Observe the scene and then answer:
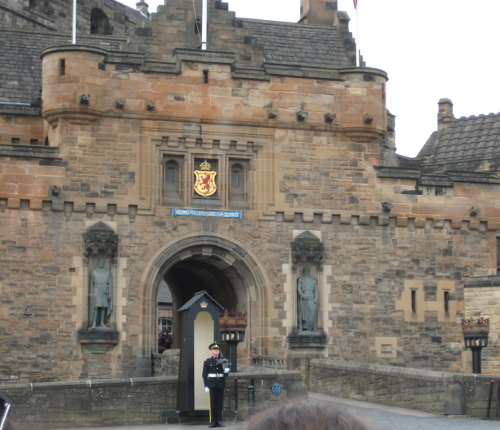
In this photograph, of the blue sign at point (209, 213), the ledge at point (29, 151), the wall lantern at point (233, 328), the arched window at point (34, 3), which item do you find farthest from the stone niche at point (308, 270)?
the arched window at point (34, 3)

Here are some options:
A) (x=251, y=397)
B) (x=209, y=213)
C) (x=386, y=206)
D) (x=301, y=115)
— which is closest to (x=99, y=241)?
(x=209, y=213)

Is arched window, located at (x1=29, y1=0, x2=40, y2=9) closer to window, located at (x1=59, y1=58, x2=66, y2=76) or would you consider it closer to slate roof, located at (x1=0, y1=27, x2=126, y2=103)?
slate roof, located at (x1=0, y1=27, x2=126, y2=103)

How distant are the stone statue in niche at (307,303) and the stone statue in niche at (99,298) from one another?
177 inches

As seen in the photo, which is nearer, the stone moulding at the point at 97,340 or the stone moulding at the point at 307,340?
the stone moulding at the point at 97,340

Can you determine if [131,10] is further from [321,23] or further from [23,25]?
[321,23]

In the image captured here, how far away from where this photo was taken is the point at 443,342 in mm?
25891

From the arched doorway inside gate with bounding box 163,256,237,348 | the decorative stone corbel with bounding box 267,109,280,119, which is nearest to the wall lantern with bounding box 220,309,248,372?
the arched doorway inside gate with bounding box 163,256,237,348

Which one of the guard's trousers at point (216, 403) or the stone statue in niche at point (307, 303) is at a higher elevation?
the stone statue in niche at point (307, 303)

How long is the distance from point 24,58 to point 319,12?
10.0 metres

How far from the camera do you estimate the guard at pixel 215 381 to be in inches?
610

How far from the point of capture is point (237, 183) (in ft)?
84.0

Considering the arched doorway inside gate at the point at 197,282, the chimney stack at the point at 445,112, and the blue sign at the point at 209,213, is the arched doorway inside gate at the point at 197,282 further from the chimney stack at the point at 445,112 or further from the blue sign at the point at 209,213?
the chimney stack at the point at 445,112

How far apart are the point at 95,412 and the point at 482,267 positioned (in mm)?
13358

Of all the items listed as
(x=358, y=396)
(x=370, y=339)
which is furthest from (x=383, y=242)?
(x=358, y=396)
